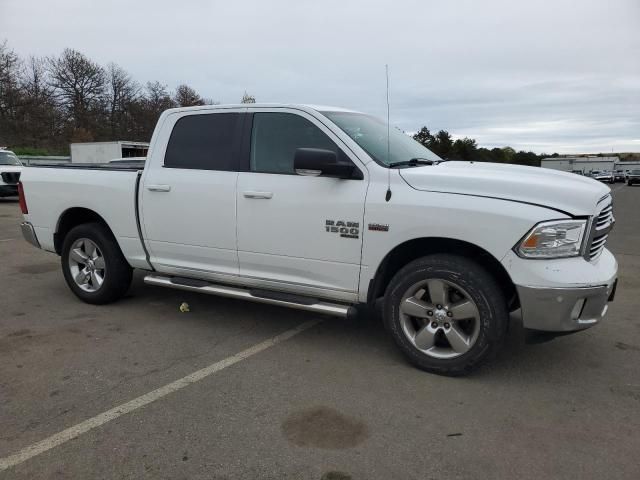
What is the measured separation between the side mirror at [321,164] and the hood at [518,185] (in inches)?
16.1

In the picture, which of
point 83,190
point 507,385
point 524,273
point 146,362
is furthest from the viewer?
point 83,190

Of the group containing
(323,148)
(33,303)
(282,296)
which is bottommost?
(33,303)

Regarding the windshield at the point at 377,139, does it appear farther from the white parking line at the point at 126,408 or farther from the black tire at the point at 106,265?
the black tire at the point at 106,265

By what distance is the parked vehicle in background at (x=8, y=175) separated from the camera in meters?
17.7

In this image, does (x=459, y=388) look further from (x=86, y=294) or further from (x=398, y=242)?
(x=86, y=294)

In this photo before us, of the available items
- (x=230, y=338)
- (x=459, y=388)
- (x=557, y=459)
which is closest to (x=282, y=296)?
(x=230, y=338)

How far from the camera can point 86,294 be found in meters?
5.54

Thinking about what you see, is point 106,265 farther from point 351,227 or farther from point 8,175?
point 8,175

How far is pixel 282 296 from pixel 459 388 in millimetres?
1533

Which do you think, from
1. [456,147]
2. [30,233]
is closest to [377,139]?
[30,233]

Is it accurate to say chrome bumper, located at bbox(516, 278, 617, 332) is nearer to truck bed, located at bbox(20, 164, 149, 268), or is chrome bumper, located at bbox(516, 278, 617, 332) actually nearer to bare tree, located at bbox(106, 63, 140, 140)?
truck bed, located at bbox(20, 164, 149, 268)

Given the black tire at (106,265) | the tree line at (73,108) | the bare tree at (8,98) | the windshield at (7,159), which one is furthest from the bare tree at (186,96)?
the black tire at (106,265)

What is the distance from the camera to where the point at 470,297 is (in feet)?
11.7

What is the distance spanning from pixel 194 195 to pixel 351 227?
1526 millimetres
